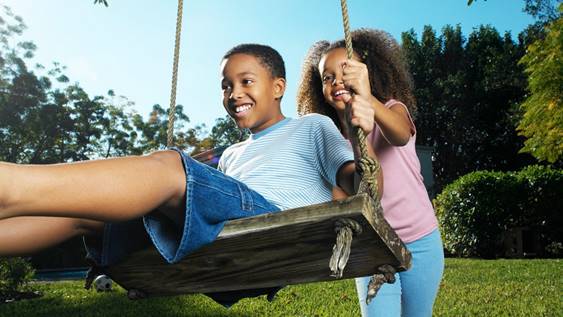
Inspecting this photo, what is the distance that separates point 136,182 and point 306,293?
589cm

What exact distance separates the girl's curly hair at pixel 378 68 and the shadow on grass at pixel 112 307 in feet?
11.2

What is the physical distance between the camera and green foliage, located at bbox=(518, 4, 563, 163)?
14.4 meters

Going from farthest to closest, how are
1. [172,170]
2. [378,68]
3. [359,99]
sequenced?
[378,68], [359,99], [172,170]

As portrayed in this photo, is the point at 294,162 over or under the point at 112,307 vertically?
over

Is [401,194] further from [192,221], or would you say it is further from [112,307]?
[112,307]

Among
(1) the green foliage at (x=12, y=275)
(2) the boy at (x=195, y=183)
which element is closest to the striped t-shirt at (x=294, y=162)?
(2) the boy at (x=195, y=183)

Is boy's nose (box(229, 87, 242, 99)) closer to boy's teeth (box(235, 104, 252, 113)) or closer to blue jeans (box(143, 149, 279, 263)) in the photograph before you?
boy's teeth (box(235, 104, 252, 113))

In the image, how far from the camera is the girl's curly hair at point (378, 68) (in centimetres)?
269

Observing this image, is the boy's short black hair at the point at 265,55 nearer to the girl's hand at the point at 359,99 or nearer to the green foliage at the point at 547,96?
the girl's hand at the point at 359,99

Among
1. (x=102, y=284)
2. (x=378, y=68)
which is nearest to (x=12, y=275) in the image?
(x=102, y=284)

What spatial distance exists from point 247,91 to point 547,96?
46.8 feet

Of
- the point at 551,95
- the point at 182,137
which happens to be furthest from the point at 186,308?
the point at 182,137

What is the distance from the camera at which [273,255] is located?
6.15 ft

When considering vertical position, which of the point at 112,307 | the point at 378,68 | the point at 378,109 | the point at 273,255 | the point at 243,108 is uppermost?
the point at 378,68
